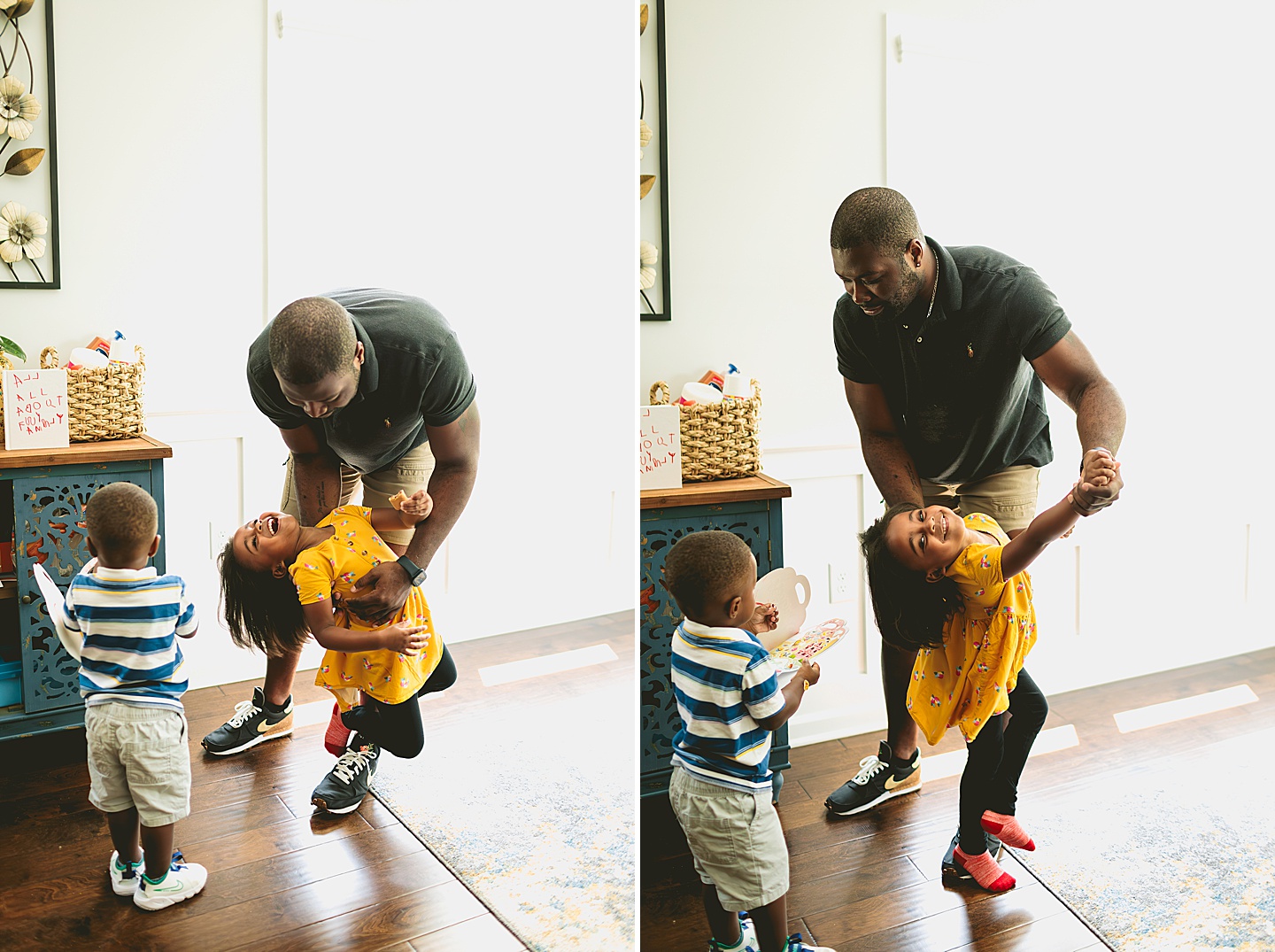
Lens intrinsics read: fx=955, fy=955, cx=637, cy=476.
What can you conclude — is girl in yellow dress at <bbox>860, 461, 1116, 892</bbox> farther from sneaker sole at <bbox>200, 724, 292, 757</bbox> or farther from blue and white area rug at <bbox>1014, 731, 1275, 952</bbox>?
sneaker sole at <bbox>200, 724, 292, 757</bbox>

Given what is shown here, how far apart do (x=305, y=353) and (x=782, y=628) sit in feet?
2.54

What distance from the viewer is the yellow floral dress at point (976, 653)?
1335mm

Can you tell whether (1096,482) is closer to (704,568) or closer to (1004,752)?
(1004,752)

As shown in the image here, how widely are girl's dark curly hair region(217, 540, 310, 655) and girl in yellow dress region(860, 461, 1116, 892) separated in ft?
2.70

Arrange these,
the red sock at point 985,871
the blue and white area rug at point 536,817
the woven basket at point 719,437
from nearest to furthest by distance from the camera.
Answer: the woven basket at point 719,437 → the red sock at point 985,871 → the blue and white area rug at point 536,817

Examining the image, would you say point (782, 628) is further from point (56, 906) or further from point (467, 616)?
point (56, 906)

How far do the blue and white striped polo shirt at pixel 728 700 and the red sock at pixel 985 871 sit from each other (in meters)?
0.31

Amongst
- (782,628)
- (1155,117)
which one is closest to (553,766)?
(782,628)

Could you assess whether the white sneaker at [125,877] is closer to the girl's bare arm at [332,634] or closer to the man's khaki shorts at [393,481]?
the girl's bare arm at [332,634]

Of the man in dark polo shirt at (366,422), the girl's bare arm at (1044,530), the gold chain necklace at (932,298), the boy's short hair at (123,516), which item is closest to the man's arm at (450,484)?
the man in dark polo shirt at (366,422)

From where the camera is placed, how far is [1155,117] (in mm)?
1357

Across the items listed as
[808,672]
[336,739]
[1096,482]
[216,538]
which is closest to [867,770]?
[808,672]

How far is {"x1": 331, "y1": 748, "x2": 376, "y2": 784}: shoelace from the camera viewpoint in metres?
1.41

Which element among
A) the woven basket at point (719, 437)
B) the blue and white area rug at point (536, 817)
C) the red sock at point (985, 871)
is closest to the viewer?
the woven basket at point (719, 437)
